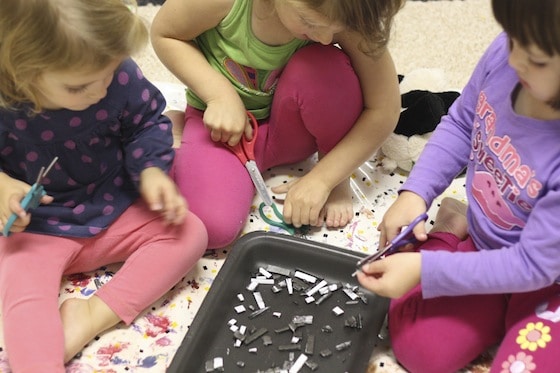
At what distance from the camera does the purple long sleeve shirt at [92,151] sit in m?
0.89

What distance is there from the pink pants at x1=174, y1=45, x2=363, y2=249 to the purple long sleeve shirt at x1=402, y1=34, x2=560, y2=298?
187mm

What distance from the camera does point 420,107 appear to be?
45.5 inches

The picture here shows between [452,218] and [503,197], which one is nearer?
[503,197]

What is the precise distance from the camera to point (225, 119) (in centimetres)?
104

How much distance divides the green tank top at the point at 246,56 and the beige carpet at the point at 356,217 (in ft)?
0.48

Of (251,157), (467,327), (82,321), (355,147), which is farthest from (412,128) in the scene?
(82,321)

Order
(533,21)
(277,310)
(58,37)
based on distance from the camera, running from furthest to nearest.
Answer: (277,310) < (58,37) < (533,21)

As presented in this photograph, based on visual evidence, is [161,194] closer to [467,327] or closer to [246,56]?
[246,56]

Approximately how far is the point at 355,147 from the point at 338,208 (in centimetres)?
10

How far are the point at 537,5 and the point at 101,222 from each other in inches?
24.5

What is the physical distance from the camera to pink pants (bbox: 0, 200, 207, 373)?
0.85 meters

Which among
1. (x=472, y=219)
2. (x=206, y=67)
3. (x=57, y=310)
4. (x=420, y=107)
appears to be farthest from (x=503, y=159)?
(x=57, y=310)

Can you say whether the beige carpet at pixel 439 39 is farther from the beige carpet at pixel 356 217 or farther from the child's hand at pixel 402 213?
the child's hand at pixel 402 213

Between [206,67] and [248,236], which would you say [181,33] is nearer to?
[206,67]
